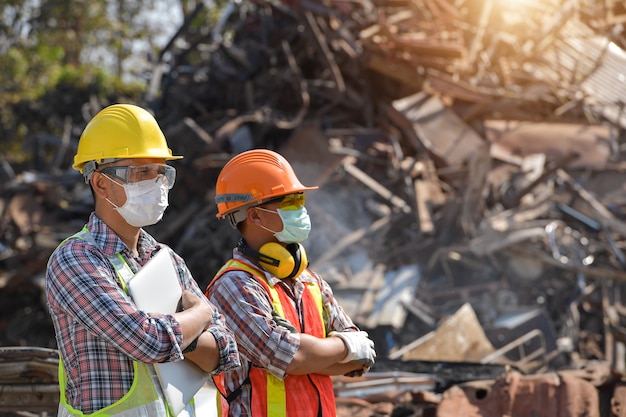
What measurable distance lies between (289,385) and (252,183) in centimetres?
79

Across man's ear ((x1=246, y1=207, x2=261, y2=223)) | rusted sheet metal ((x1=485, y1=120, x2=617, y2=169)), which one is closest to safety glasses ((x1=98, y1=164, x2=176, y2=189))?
man's ear ((x1=246, y1=207, x2=261, y2=223))

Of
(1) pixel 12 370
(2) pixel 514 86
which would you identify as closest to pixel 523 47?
(2) pixel 514 86

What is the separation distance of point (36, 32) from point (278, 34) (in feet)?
55.9

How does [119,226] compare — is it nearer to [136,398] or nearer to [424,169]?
[136,398]

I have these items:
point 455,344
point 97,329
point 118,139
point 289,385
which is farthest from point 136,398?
point 455,344

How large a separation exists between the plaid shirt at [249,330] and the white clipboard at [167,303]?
0.69 feet

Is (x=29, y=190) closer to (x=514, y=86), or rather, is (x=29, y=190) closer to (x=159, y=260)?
(x=514, y=86)

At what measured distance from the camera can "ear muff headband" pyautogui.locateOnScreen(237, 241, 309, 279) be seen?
10.4 ft

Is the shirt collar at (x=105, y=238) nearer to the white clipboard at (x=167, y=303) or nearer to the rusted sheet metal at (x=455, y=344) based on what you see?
the white clipboard at (x=167, y=303)

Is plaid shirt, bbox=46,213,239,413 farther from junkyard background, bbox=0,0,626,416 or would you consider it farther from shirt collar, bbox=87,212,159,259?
junkyard background, bbox=0,0,626,416

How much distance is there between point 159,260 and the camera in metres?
2.85

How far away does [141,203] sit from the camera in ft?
9.44

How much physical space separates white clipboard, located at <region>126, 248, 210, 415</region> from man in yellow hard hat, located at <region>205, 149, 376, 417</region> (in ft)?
0.78

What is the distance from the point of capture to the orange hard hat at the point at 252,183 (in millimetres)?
3289
